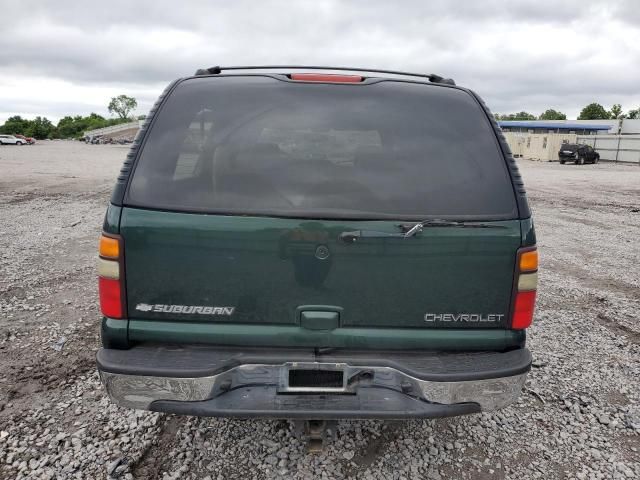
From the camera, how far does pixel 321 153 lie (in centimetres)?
221

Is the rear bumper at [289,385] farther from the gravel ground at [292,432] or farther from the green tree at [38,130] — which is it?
the green tree at [38,130]

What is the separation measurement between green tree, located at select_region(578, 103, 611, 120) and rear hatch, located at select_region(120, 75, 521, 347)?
369 feet

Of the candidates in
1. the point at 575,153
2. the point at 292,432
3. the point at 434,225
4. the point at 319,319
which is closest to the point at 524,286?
the point at 434,225

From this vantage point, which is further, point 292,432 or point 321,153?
point 292,432

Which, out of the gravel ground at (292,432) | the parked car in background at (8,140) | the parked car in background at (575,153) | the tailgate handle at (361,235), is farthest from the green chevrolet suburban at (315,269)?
the parked car in background at (8,140)

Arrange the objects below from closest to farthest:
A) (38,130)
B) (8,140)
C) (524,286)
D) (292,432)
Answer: (524,286), (292,432), (8,140), (38,130)

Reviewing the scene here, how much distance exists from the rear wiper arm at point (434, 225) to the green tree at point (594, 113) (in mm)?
112602

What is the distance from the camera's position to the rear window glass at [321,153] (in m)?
2.09

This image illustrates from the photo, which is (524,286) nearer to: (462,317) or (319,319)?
(462,317)

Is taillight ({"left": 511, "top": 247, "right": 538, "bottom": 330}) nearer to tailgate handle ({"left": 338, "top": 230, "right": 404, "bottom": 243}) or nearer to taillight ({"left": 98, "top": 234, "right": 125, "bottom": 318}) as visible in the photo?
tailgate handle ({"left": 338, "top": 230, "right": 404, "bottom": 243})

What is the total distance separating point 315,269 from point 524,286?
Answer: 1001 millimetres

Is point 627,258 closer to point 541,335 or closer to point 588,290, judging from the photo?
point 588,290

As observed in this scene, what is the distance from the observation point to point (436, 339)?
217 centimetres

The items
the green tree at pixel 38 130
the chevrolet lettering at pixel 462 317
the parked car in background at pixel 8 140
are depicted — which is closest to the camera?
the chevrolet lettering at pixel 462 317
